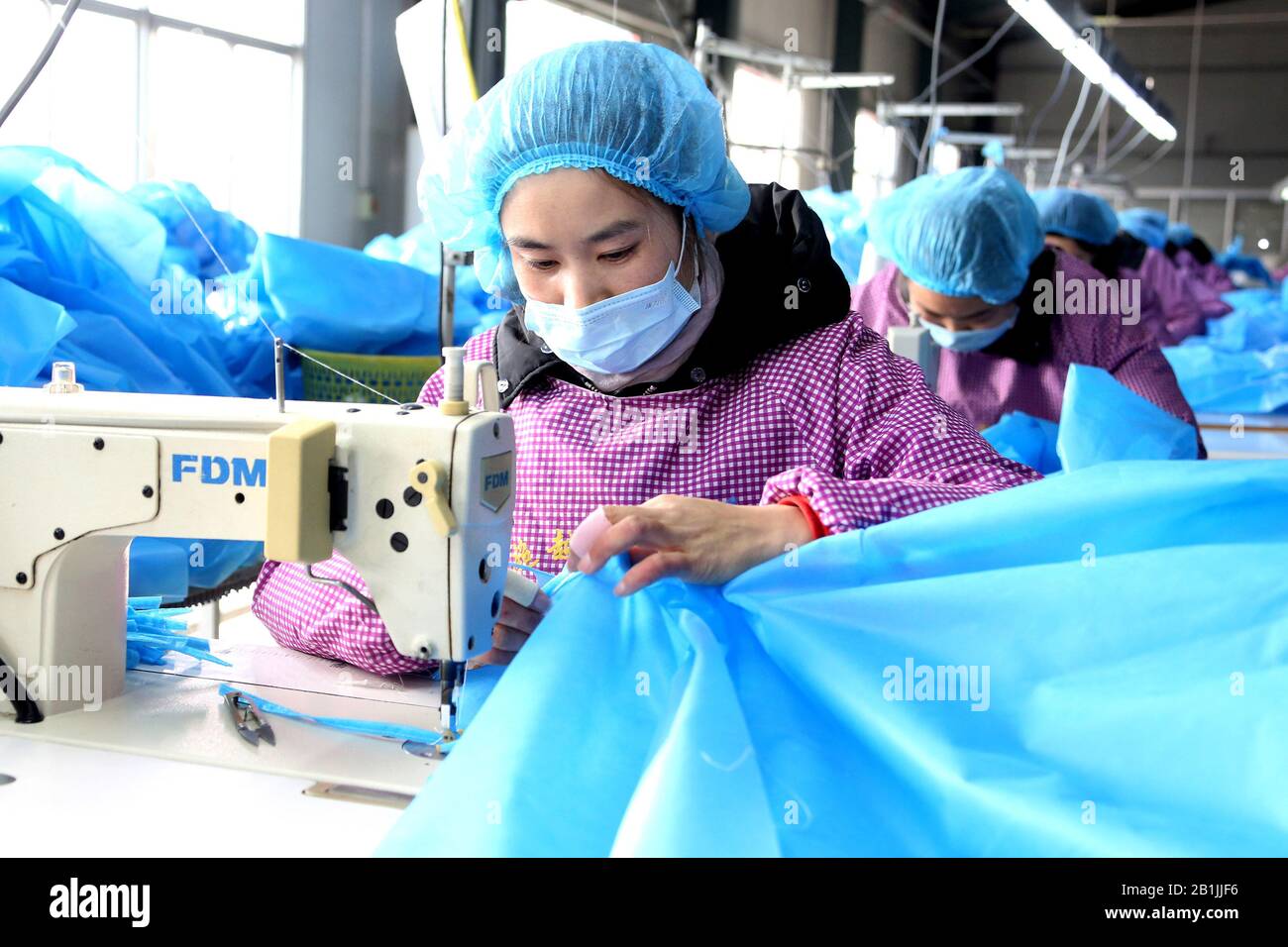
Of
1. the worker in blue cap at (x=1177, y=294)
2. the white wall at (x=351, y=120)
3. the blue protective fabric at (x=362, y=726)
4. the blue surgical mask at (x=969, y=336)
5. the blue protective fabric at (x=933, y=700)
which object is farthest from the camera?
the white wall at (x=351, y=120)

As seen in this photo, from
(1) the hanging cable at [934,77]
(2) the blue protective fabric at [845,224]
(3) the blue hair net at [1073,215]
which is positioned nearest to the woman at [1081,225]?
(3) the blue hair net at [1073,215]

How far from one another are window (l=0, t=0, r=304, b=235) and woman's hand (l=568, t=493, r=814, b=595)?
287 cm

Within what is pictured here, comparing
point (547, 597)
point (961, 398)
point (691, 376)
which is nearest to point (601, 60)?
point (691, 376)

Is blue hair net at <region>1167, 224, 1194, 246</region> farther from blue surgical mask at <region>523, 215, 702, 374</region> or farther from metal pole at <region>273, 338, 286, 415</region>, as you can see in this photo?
metal pole at <region>273, 338, 286, 415</region>

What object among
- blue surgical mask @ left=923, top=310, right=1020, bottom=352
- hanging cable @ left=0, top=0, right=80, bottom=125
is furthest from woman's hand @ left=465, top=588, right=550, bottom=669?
blue surgical mask @ left=923, top=310, right=1020, bottom=352

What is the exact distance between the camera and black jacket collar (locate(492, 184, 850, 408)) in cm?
Result: 153

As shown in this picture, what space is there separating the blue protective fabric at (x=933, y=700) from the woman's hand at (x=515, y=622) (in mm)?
65

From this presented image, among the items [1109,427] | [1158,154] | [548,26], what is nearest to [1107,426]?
[1109,427]

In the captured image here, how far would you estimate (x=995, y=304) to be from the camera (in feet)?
9.34

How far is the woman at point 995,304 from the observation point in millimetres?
2736

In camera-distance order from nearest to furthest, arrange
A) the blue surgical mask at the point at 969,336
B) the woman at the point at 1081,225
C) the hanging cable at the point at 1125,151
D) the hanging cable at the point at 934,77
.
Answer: the blue surgical mask at the point at 969,336 → the hanging cable at the point at 934,77 → the woman at the point at 1081,225 → the hanging cable at the point at 1125,151

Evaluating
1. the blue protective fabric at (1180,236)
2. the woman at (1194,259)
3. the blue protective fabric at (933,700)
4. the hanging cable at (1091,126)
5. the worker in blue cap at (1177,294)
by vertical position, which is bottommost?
the blue protective fabric at (933,700)

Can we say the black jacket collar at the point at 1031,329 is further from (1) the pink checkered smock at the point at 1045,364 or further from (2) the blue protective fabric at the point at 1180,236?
(2) the blue protective fabric at the point at 1180,236
